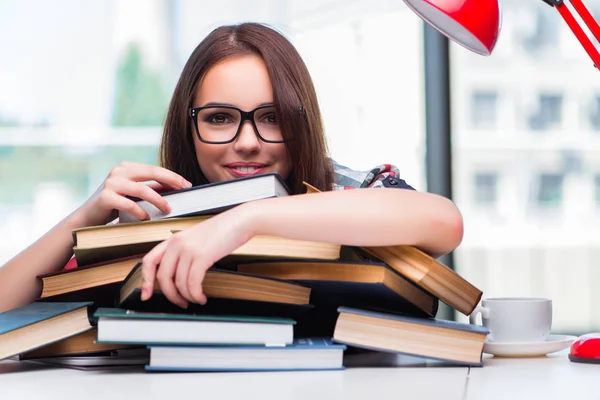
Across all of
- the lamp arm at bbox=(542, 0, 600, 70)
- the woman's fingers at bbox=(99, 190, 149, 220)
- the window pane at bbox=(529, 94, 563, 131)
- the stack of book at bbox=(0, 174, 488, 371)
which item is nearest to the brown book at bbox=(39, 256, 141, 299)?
the stack of book at bbox=(0, 174, 488, 371)

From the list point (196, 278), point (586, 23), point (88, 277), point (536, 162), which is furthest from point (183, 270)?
point (536, 162)

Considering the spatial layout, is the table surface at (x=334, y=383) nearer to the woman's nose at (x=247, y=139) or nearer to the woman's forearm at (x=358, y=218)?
the woman's forearm at (x=358, y=218)

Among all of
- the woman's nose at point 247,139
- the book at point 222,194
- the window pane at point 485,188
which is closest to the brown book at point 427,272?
the book at point 222,194

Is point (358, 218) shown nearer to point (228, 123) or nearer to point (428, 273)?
point (428, 273)

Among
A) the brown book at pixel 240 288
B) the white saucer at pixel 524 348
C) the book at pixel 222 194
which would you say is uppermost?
the book at pixel 222 194

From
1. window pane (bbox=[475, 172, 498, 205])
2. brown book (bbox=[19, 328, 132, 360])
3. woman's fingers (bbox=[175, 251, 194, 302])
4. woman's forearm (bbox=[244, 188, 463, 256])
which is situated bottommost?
window pane (bbox=[475, 172, 498, 205])

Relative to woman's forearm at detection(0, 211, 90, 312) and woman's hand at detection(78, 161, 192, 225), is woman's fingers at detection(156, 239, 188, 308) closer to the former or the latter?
woman's hand at detection(78, 161, 192, 225)

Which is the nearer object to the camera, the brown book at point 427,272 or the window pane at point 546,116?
the brown book at point 427,272

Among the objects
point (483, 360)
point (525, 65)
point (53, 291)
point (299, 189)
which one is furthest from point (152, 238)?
point (525, 65)

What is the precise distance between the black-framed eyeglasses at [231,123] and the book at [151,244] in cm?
41

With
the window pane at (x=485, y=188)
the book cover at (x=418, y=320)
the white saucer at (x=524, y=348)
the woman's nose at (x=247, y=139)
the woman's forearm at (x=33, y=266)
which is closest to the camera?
the book cover at (x=418, y=320)

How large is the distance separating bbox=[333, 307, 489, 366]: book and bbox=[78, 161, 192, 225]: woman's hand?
0.25 meters

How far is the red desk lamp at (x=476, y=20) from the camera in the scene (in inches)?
33.0

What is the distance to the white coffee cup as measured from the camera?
907 millimetres
